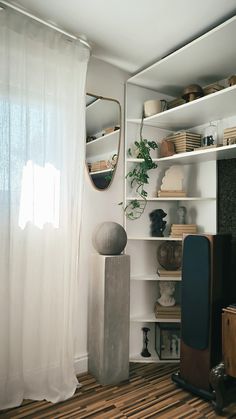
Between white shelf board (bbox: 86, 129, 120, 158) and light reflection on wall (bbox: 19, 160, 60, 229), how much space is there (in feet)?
1.41

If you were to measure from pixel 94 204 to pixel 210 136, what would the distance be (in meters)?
1.04

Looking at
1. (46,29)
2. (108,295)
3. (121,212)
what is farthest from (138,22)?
(108,295)

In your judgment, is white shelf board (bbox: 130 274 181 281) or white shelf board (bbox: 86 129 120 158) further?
white shelf board (bbox: 130 274 181 281)

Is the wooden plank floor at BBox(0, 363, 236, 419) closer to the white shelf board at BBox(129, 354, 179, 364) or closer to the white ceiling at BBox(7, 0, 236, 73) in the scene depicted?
the white shelf board at BBox(129, 354, 179, 364)

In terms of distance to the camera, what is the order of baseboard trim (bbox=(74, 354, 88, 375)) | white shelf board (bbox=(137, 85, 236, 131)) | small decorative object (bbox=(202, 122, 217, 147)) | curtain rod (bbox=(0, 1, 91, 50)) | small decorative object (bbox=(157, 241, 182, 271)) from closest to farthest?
curtain rod (bbox=(0, 1, 91, 50))
white shelf board (bbox=(137, 85, 236, 131))
baseboard trim (bbox=(74, 354, 88, 375))
small decorative object (bbox=(202, 122, 217, 147))
small decorative object (bbox=(157, 241, 182, 271))

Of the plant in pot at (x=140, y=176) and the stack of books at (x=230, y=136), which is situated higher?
the stack of books at (x=230, y=136)

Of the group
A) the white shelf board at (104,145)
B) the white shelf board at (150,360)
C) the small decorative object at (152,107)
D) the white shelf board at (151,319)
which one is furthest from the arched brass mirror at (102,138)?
the white shelf board at (150,360)

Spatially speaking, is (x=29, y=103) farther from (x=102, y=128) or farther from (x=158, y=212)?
(x=158, y=212)

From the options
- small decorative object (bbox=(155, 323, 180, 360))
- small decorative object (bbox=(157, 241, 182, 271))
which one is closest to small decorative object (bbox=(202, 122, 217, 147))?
small decorative object (bbox=(157, 241, 182, 271))

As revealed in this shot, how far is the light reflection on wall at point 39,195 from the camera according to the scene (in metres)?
1.76

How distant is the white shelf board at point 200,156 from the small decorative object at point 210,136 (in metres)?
0.12

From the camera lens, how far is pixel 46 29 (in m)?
1.85

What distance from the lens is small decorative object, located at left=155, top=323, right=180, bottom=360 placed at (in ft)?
7.83

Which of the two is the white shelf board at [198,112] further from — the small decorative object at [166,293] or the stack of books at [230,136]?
the small decorative object at [166,293]
